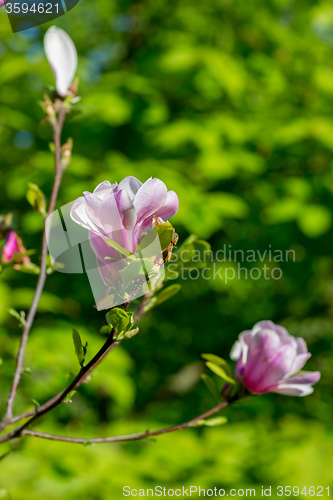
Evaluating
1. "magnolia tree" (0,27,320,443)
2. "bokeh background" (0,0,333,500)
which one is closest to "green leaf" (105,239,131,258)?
"magnolia tree" (0,27,320,443)

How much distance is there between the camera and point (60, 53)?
403mm

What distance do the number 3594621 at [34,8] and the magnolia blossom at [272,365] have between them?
0.31 metres

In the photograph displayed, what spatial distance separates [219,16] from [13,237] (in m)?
1.64

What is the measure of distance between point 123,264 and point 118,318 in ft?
0.10

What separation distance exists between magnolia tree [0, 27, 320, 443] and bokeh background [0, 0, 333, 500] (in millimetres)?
575

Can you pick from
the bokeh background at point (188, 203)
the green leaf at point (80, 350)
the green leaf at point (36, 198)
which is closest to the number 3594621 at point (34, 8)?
the green leaf at point (36, 198)

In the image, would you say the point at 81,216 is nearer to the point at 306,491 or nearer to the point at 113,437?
the point at 113,437

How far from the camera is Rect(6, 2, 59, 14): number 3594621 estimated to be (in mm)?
347

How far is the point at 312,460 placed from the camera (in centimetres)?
90

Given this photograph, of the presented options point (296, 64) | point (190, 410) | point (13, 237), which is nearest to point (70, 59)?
point (13, 237)

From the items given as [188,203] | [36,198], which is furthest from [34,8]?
[188,203]

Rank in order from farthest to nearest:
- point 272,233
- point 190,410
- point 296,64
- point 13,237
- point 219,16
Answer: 1. point 190,410
2. point 219,16
3. point 296,64
4. point 272,233
5. point 13,237

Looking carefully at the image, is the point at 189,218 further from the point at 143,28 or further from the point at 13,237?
the point at 143,28

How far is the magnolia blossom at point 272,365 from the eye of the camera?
1.22ft
